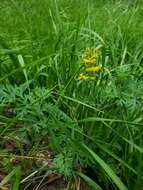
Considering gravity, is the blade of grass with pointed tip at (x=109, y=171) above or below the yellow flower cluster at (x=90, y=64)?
below

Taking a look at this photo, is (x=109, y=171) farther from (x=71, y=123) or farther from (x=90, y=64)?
(x=90, y=64)

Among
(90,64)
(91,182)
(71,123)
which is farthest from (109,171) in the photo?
(90,64)

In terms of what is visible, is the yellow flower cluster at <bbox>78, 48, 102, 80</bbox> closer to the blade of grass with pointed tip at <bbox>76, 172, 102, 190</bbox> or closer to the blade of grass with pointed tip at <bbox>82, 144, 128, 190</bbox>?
the blade of grass with pointed tip at <bbox>82, 144, 128, 190</bbox>

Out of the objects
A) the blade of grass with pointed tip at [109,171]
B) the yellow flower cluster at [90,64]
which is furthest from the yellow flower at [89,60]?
the blade of grass with pointed tip at [109,171]

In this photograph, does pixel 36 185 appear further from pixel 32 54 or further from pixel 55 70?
pixel 32 54

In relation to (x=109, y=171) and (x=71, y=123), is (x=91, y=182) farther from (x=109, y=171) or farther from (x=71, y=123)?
(x=71, y=123)

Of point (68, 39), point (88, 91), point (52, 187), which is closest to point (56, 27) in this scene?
point (68, 39)

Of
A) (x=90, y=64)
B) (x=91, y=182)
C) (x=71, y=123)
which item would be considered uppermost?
(x=90, y=64)

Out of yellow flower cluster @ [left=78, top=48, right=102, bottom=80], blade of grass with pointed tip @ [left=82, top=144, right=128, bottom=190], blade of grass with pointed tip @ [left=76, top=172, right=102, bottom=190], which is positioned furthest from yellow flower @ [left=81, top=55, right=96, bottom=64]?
blade of grass with pointed tip @ [left=76, top=172, right=102, bottom=190]

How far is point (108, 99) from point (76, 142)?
293mm

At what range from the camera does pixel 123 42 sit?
317cm

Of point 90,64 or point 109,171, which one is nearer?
point 109,171

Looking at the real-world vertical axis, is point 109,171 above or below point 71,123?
below

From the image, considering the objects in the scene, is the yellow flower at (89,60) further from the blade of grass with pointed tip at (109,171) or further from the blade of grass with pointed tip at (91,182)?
the blade of grass with pointed tip at (91,182)
